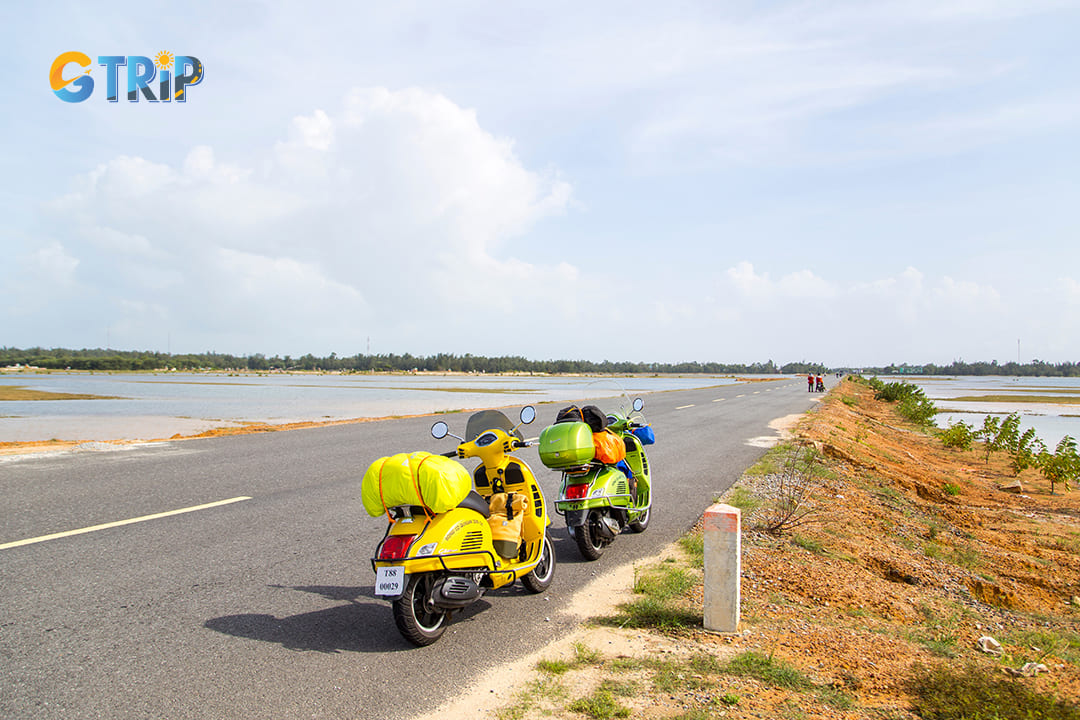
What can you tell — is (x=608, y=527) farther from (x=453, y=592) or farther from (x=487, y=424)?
(x=453, y=592)

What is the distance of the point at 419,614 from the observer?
4.06 meters

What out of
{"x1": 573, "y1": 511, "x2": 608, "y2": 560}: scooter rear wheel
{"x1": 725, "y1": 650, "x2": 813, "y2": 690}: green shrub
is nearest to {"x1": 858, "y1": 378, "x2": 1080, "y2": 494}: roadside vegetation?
{"x1": 573, "y1": 511, "x2": 608, "y2": 560}: scooter rear wheel

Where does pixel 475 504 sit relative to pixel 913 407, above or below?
above

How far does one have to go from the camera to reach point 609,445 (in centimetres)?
626

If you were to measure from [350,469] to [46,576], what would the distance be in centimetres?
576

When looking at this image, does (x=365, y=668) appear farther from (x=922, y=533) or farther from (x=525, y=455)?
(x=525, y=455)

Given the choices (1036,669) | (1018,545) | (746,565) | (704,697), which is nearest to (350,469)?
(746,565)

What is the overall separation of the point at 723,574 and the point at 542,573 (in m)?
1.56

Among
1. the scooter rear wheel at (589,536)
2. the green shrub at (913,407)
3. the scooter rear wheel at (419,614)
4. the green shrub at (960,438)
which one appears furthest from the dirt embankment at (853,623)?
the green shrub at (913,407)

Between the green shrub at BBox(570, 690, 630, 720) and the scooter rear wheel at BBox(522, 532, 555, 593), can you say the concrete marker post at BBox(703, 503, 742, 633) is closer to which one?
the green shrub at BBox(570, 690, 630, 720)

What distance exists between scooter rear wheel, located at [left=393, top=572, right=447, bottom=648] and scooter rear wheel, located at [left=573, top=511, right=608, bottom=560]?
6.65ft

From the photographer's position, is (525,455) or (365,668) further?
(525,455)

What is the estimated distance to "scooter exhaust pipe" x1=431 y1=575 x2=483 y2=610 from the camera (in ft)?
13.1

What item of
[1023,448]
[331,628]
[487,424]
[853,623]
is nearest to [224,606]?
[331,628]
